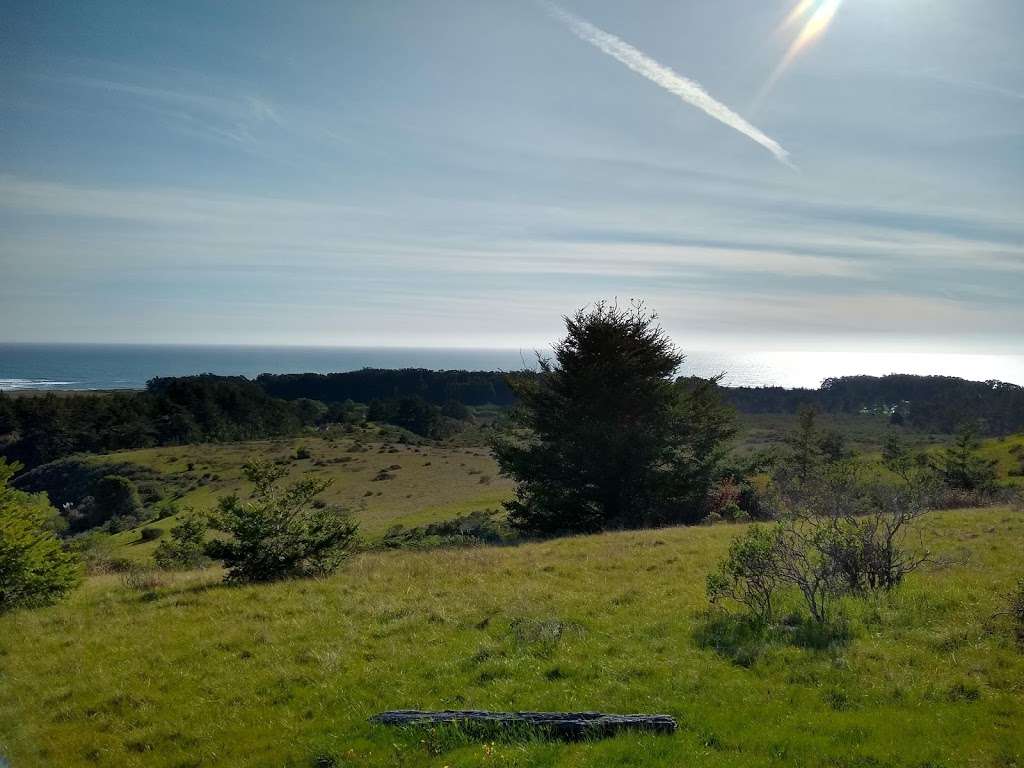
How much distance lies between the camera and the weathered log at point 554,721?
7031 millimetres

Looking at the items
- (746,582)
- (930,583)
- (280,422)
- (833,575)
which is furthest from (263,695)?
(280,422)

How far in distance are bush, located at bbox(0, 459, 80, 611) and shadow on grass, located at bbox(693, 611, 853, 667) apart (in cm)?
1449

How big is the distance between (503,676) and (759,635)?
4.17m

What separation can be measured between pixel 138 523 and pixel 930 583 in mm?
62575

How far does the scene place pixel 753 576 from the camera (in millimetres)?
10586

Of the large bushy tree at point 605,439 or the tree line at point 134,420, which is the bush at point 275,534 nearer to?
the large bushy tree at point 605,439

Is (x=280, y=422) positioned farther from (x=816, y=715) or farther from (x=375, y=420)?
(x=816, y=715)

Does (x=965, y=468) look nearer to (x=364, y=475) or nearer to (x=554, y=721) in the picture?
(x=554, y=721)

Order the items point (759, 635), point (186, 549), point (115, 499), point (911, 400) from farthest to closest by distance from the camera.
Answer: point (911, 400) → point (115, 499) → point (186, 549) → point (759, 635)

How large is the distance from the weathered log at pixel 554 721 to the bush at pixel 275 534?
30.9 ft

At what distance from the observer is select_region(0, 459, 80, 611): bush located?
43.8 ft

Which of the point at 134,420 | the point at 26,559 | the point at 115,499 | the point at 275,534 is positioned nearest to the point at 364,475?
the point at 115,499

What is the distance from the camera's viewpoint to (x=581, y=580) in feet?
46.1

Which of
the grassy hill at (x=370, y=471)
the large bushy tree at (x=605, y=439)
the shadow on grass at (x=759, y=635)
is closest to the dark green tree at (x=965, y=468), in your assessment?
the grassy hill at (x=370, y=471)
